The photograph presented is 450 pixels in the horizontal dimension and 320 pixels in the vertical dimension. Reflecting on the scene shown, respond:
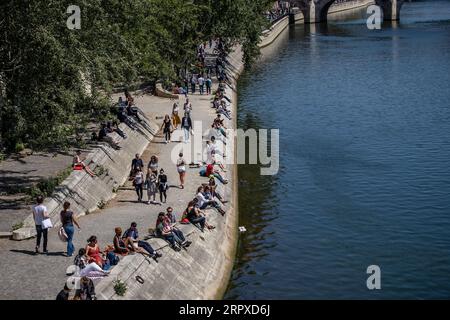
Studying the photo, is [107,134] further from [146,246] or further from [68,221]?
[146,246]

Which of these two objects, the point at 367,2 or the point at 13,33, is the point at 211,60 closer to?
the point at 13,33

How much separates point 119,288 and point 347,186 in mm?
19492

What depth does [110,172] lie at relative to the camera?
34.7m

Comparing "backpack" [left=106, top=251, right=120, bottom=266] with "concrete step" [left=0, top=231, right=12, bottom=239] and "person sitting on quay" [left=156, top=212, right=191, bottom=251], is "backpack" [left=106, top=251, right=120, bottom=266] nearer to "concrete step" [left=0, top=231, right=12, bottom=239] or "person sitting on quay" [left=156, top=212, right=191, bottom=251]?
"person sitting on quay" [left=156, top=212, right=191, bottom=251]

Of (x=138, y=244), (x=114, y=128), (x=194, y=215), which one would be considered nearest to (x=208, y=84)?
(x=114, y=128)

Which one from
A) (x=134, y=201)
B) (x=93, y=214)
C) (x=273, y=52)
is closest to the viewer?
(x=93, y=214)

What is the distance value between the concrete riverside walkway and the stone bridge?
339ft

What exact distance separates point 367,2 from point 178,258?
16064 cm

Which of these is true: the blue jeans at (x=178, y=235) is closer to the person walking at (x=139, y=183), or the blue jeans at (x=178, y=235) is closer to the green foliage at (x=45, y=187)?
the green foliage at (x=45, y=187)

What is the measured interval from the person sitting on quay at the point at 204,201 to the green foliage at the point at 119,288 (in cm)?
879

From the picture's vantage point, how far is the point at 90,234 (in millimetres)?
27172

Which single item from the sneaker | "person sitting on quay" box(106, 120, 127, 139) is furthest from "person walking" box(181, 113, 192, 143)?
the sneaker

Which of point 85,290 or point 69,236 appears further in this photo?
point 69,236
